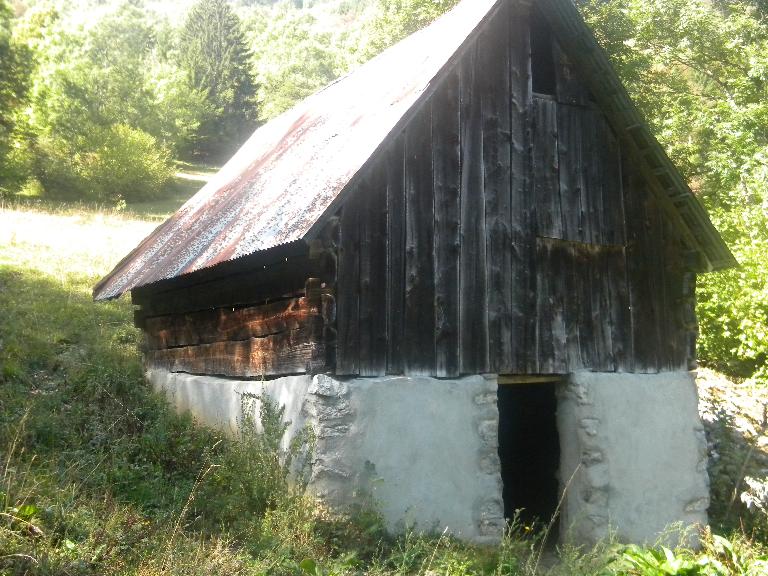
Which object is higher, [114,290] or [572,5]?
[572,5]

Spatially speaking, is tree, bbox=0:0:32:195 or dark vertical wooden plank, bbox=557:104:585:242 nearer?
dark vertical wooden plank, bbox=557:104:585:242

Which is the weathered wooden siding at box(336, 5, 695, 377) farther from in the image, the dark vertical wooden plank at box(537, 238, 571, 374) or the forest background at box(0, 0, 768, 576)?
the forest background at box(0, 0, 768, 576)

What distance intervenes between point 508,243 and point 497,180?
0.65 meters

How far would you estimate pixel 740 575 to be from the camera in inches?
260

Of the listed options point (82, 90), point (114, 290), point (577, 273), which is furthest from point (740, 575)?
point (82, 90)

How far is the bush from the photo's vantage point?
106 feet

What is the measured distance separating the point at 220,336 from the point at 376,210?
107 inches

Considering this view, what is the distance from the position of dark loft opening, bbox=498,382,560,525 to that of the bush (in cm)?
2760

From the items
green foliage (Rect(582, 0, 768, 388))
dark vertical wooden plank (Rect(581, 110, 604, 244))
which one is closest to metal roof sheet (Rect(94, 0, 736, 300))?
dark vertical wooden plank (Rect(581, 110, 604, 244))

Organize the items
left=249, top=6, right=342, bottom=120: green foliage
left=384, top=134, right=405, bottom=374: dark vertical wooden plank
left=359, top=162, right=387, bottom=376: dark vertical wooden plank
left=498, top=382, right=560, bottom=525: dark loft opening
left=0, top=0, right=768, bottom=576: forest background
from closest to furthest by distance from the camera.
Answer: left=0, top=0, right=768, bottom=576: forest background < left=359, top=162, right=387, bottom=376: dark vertical wooden plank < left=384, top=134, right=405, bottom=374: dark vertical wooden plank < left=498, top=382, right=560, bottom=525: dark loft opening < left=249, top=6, right=342, bottom=120: green foliage

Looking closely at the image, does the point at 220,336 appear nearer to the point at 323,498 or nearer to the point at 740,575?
the point at 323,498

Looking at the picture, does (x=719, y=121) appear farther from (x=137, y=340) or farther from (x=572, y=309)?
(x=137, y=340)

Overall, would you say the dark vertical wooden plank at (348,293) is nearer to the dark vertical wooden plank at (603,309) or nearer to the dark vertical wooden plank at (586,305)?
the dark vertical wooden plank at (586,305)

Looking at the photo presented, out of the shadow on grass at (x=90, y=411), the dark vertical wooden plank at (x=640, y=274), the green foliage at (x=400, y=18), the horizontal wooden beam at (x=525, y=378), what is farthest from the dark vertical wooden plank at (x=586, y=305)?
the green foliage at (x=400, y=18)
